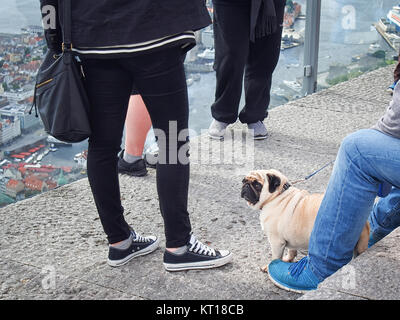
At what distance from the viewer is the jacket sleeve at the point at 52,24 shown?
229cm

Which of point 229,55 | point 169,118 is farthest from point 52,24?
point 229,55

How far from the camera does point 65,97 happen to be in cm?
230

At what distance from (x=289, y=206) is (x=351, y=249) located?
0.35 metres

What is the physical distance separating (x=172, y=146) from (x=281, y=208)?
1.72 feet

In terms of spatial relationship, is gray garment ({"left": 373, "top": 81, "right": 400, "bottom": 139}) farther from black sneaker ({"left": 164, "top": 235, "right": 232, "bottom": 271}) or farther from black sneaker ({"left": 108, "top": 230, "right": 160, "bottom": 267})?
black sneaker ({"left": 108, "top": 230, "right": 160, "bottom": 267})

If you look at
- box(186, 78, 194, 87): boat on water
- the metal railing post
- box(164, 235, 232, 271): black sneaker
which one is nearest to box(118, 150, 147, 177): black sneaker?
box(186, 78, 194, 87): boat on water

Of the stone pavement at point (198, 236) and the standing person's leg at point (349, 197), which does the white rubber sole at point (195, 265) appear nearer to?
the stone pavement at point (198, 236)

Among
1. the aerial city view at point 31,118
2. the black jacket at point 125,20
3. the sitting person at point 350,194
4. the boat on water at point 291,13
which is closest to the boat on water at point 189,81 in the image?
the aerial city view at point 31,118

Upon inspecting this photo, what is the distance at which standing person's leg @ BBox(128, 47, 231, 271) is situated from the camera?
2309 mm

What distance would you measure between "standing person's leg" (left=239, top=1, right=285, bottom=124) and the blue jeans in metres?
2.00

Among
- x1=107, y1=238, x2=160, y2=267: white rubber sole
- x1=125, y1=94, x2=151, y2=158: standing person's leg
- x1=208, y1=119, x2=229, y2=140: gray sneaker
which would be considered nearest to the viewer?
x1=107, y1=238, x2=160, y2=267: white rubber sole

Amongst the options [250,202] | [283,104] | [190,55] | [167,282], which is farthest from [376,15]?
[167,282]

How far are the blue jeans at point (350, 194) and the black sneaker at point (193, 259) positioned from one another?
1.58ft

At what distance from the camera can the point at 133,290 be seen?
8.27 feet
